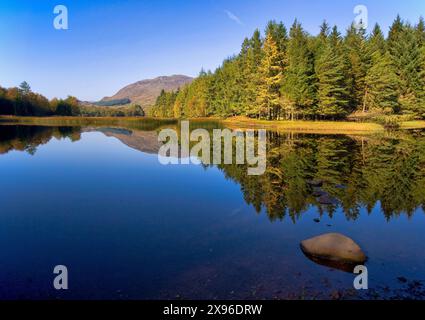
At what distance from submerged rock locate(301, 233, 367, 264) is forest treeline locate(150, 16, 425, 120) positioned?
5216 centimetres

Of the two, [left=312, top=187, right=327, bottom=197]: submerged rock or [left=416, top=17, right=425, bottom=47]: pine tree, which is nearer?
[left=312, top=187, right=327, bottom=197]: submerged rock

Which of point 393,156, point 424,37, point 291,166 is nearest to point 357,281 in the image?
point 291,166

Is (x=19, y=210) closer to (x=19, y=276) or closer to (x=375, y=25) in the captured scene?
(x=19, y=276)

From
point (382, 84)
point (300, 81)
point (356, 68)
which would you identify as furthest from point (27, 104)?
point (382, 84)

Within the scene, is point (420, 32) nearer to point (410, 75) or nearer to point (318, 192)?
point (410, 75)

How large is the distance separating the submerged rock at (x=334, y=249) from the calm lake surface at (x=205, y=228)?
0.47 m

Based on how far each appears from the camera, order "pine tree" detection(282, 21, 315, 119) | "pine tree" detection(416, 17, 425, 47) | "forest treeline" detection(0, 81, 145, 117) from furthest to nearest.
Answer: "forest treeline" detection(0, 81, 145, 117) < "pine tree" detection(416, 17, 425, 47) < "pine tree" detection(282, 21, 315, 119)

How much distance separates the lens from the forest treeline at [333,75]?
61353 millimetres

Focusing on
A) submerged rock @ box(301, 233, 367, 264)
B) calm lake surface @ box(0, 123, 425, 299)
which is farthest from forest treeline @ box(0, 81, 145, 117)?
submerged rock @ box(301, 233, 367, 264)

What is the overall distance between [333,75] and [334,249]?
58.7m

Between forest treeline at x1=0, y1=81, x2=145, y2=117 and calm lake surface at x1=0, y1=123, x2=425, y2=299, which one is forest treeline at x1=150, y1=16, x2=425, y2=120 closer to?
calm lake surface at x1=0, y1=123, x2=425, y2=299

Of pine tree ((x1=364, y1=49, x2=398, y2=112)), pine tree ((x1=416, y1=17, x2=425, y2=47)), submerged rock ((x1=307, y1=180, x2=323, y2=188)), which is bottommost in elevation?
submerged rock ((x1=307, y1=180, x2=323, y2=188))

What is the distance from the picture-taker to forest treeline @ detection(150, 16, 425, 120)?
61.4m

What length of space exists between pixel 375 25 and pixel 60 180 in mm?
97617
